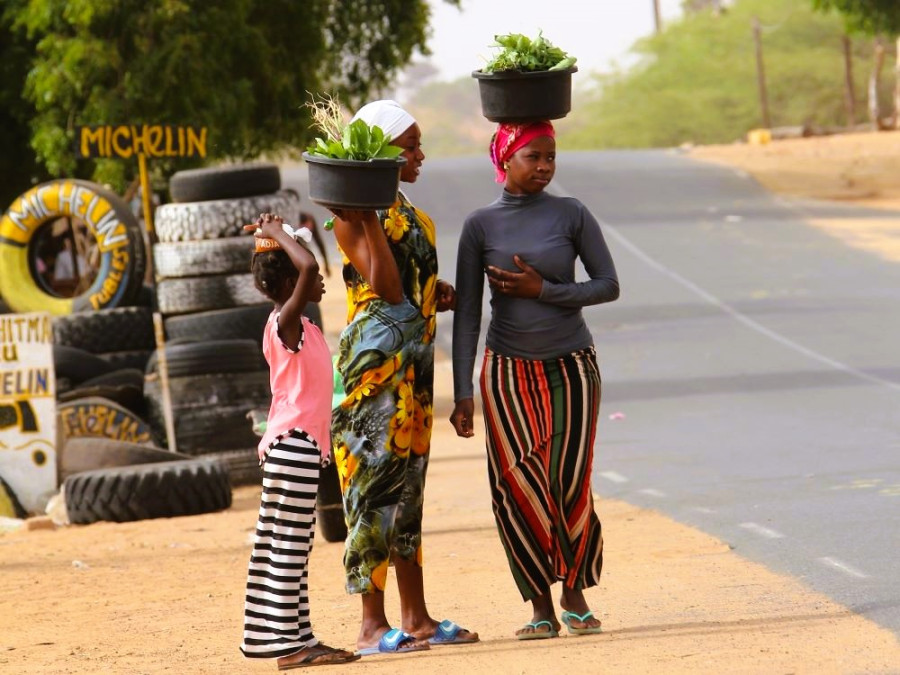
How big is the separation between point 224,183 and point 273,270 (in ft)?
31.5

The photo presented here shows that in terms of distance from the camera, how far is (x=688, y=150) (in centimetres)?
5206

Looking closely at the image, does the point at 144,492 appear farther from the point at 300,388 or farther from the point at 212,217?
the point at 300,388

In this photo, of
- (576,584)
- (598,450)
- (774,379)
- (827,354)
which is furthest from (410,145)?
(827,354)

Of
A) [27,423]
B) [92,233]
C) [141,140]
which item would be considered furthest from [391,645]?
[92,233]

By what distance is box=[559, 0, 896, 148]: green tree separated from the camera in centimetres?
7550

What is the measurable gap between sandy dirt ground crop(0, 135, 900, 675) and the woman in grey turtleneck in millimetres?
275

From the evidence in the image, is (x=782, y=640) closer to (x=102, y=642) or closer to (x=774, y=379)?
(x=102, y=642)

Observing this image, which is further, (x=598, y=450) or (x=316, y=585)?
(x=598, y=450)

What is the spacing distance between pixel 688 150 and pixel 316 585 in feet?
147

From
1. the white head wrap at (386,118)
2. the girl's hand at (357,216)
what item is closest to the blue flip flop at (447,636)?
the girl's hand at (357,216)

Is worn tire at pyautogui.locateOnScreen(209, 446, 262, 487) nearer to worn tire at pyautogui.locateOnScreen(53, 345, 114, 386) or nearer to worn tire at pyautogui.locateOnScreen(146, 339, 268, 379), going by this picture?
worn tire at pyautogui.locateOnScreen(146, 339, 268, 379)

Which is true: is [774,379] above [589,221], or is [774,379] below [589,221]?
below

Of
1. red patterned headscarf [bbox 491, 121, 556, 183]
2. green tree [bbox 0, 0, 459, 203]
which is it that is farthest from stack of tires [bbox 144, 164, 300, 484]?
red patterned headscarf [bbox 491, 121, 556, 183]

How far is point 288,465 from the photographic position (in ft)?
19.3
